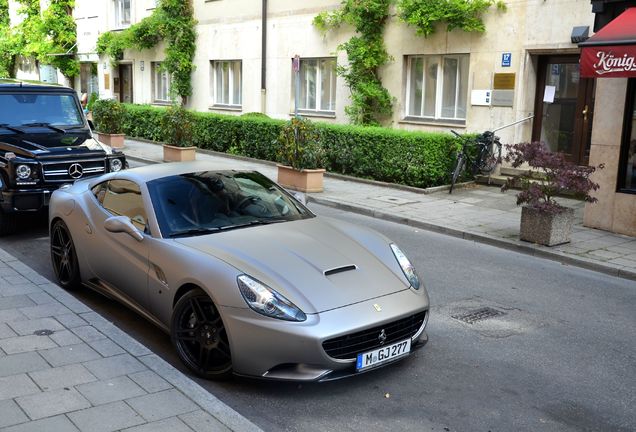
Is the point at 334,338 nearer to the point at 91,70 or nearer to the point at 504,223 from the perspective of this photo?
the point at 504,223

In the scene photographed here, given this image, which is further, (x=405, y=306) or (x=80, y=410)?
(x=405, y=306)

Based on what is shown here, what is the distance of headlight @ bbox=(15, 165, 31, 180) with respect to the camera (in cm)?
873

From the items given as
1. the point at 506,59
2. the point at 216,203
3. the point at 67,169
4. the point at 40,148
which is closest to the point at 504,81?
the point at 506,59

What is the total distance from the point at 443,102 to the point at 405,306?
12518 mm

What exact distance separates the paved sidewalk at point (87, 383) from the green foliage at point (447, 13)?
11884mm

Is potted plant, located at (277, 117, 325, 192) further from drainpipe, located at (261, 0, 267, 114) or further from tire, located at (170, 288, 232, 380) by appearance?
tire, located at (170, 288, 232, 380)

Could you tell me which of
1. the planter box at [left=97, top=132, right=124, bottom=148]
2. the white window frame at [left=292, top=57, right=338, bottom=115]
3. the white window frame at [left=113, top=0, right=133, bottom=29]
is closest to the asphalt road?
the white window frame at [left=292, top=57, right=338, bottom=115]

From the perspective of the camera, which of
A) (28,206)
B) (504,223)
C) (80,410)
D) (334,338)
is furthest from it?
(504,223)

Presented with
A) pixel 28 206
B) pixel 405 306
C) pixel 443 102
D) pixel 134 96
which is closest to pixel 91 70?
pixel 134 96

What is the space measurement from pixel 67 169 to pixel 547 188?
262 inches

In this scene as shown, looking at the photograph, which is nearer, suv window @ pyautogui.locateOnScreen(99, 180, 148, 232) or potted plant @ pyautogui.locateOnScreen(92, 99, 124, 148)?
suv window @ pyautogui.locateOnScreen(99, 180, 148, 232)

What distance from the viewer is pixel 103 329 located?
17.3ft

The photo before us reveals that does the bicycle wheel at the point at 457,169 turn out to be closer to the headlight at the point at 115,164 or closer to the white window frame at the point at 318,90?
the white window frame at the point at 318,90

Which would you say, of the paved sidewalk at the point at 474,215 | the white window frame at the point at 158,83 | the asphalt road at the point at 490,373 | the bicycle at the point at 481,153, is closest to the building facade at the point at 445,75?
the white window frame at the point at 158,83
